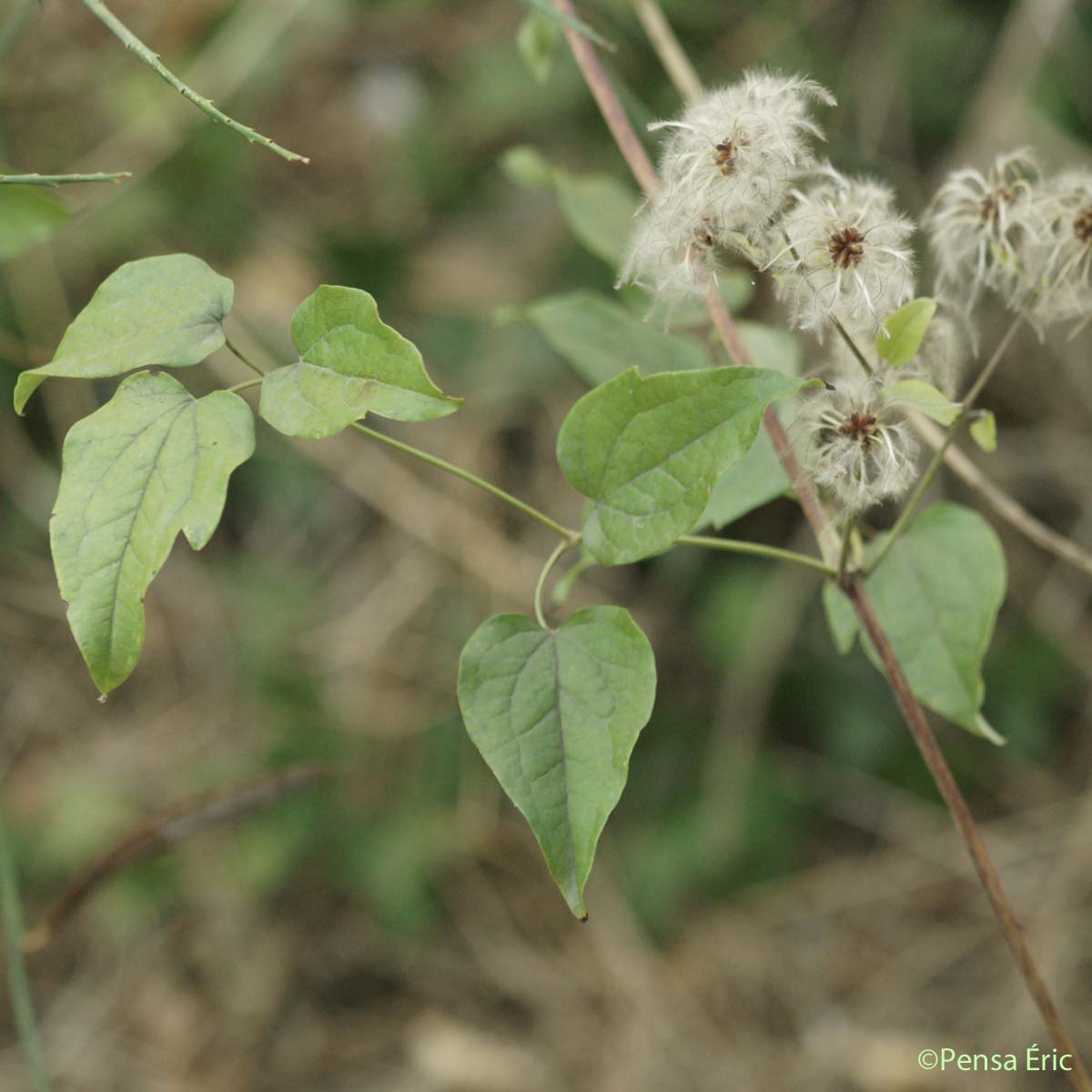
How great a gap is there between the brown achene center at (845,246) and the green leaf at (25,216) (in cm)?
91

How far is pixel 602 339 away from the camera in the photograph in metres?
1.21

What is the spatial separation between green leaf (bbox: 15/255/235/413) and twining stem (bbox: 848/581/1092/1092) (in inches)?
24.2

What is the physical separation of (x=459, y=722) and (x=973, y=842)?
4.98 feet

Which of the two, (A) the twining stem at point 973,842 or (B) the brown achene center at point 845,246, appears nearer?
(B) the brown achene center at point 845,246

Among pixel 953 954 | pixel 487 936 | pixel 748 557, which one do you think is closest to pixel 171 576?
pixel 487 936

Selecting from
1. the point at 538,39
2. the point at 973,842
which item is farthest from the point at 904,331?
the point at 538,39

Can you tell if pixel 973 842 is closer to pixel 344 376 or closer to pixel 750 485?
pixel 750 485

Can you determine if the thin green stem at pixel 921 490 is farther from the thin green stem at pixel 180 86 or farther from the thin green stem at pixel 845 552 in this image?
the thin green stem at pixel 180 86

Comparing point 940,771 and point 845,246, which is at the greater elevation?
point 845,246

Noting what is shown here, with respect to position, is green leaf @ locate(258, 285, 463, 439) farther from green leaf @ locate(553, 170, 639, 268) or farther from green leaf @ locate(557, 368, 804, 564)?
green leaf @ locate(553, 170, 639, 268)

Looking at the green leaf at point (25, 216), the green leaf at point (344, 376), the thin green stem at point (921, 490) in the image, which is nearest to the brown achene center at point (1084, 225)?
the thin green stem at point (921, 490)

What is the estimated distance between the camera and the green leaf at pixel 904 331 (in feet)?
2.72

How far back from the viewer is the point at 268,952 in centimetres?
245

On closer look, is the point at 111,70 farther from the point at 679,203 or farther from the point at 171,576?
the point at 679,203
